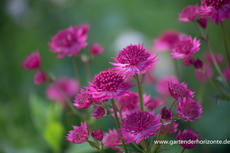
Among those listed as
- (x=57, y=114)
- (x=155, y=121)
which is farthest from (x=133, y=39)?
(x=155, y=121)

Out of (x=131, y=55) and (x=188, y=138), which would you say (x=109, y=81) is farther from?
(x=188, y=138)

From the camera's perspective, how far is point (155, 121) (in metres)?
0.47

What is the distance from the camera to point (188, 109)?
43 cm

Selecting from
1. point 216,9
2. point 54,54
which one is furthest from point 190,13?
point 54,54

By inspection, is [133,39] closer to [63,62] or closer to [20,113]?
[63,62]

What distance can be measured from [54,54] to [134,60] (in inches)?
66.1

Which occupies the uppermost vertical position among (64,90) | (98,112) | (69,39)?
(69,39)

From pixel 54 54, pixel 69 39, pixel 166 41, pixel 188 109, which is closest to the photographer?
pixel 188 109

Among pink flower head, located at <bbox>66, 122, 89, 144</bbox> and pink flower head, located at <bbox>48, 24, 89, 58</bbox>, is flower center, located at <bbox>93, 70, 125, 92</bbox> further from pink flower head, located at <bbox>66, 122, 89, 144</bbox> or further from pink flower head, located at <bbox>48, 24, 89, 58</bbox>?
pink flower head, located at <bbox>48, 24, 89, 58</bbox>

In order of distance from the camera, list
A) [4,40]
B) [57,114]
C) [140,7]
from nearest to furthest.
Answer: [57,114] < [4,40] < [140,7]

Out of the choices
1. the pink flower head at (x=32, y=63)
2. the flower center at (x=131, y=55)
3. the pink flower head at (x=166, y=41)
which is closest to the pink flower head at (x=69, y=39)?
the pink flower head at (x=32, y=63)

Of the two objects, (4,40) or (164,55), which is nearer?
(164,55)

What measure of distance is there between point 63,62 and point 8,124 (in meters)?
0.75

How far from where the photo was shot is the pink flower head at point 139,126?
0.45 meters
